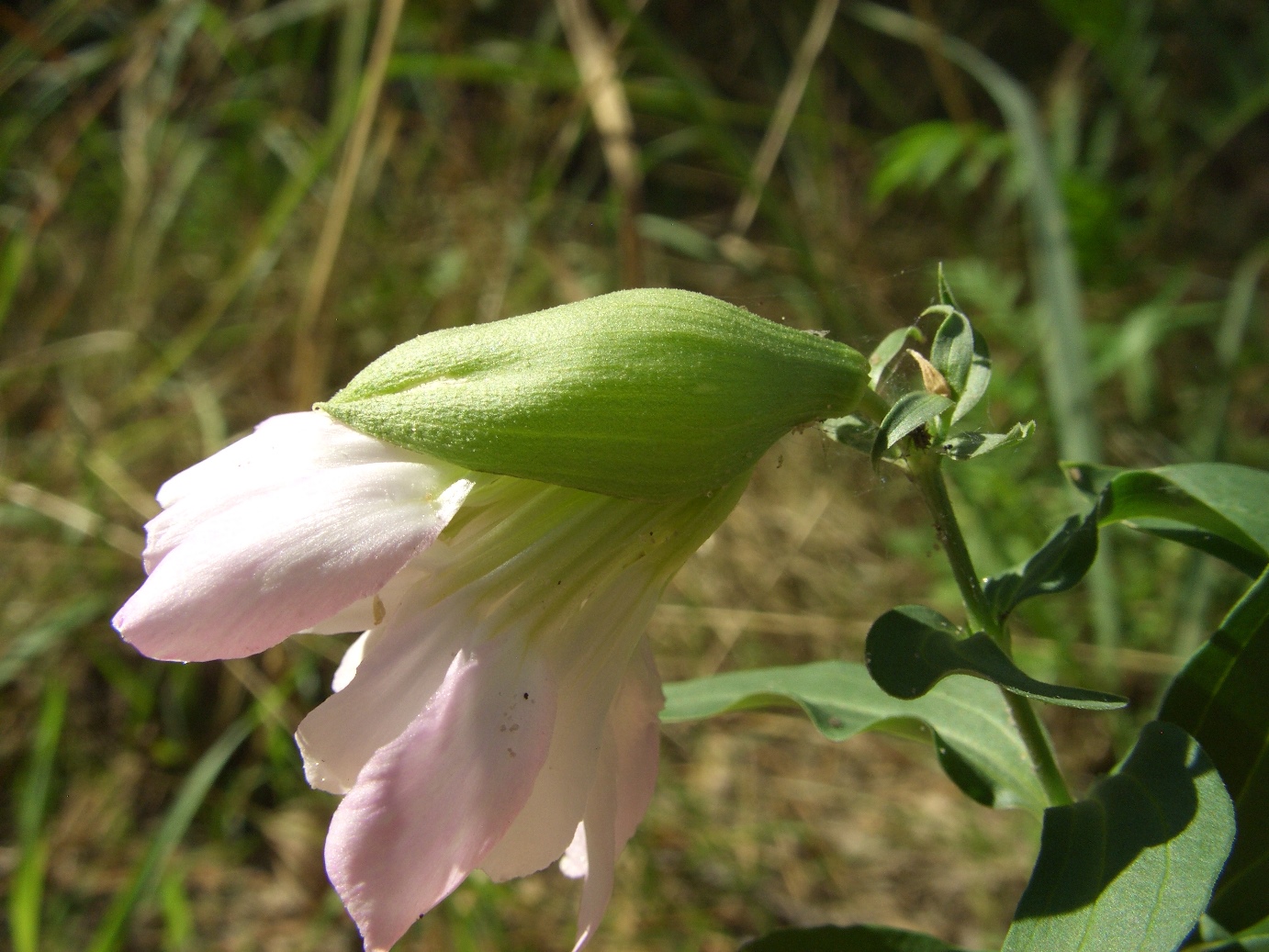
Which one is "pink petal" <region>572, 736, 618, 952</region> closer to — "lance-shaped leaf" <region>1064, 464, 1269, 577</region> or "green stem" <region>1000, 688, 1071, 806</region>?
"green stem" <region>1000, 688, 1071, 806</region>

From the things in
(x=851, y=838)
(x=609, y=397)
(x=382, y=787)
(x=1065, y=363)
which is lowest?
(x=851, y=838)

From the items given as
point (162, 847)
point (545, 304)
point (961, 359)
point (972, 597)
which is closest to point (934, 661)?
point (972, 597)

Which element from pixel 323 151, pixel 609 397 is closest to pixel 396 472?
pixel 609 397

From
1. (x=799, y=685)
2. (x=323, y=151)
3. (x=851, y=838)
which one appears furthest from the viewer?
(x=323, y=151)

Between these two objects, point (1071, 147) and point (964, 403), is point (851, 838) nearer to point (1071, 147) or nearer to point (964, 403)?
Result: point (964, 403)

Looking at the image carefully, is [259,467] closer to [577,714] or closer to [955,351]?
[577,714]
